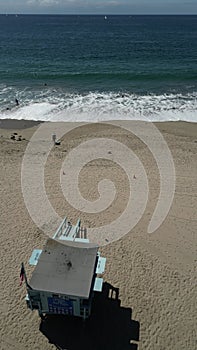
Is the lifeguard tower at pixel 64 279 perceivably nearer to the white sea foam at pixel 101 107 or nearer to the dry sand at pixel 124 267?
the dry sand at pixel 124 267

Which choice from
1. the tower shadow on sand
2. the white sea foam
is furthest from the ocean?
the tower shadow on sand

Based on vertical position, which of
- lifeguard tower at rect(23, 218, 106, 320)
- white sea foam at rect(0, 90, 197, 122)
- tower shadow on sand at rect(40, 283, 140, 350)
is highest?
white sea foam at rect(0, 90, 197, 122)

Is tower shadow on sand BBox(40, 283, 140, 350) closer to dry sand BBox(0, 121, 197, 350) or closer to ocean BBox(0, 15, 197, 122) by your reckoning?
dry sand BBox(0, 121, 197, 350)

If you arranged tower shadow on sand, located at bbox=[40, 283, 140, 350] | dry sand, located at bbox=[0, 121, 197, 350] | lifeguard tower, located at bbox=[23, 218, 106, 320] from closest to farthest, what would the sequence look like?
lifeguard tower, located at bbox=[23, 218, 106, 320], tower shadow on sand, located at bbox=[40, 283, 140, 350], dry sand, located at bbox=[0, 121, 197, 350]

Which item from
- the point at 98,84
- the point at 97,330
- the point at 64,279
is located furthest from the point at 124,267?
the point at 98,84

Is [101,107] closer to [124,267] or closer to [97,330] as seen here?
[124,267]
